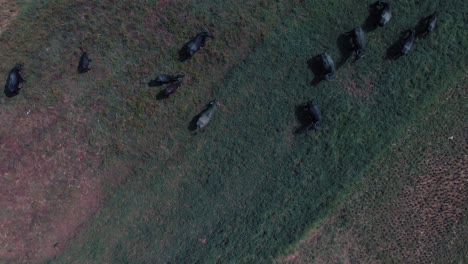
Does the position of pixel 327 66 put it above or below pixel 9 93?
above

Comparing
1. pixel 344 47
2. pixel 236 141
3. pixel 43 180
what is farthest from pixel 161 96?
pixel 344 47

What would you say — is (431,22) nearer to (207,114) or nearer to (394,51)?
(394,51)

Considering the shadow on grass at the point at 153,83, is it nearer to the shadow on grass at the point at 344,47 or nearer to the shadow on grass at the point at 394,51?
the shadow on grass at the point at 344,47

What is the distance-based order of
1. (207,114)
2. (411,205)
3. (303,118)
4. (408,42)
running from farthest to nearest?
1. (411,205)
2. (303,118)
3. (207,114)
4. (408,42)

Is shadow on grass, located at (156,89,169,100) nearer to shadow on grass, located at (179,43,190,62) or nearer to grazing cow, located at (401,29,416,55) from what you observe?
shadow on grass, located at (179,43,190,62)

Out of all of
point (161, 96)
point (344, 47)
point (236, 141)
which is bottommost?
point (236, 141)

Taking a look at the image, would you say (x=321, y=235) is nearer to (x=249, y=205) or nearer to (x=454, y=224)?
(x=249, y=205)

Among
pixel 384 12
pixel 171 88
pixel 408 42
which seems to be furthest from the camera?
pixel 171 88

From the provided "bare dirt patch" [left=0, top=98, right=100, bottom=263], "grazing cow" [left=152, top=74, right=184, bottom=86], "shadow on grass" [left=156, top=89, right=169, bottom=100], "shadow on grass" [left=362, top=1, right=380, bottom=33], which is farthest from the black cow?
"shadow on grass" [left=362, top=1, right=380, bottom=33]
